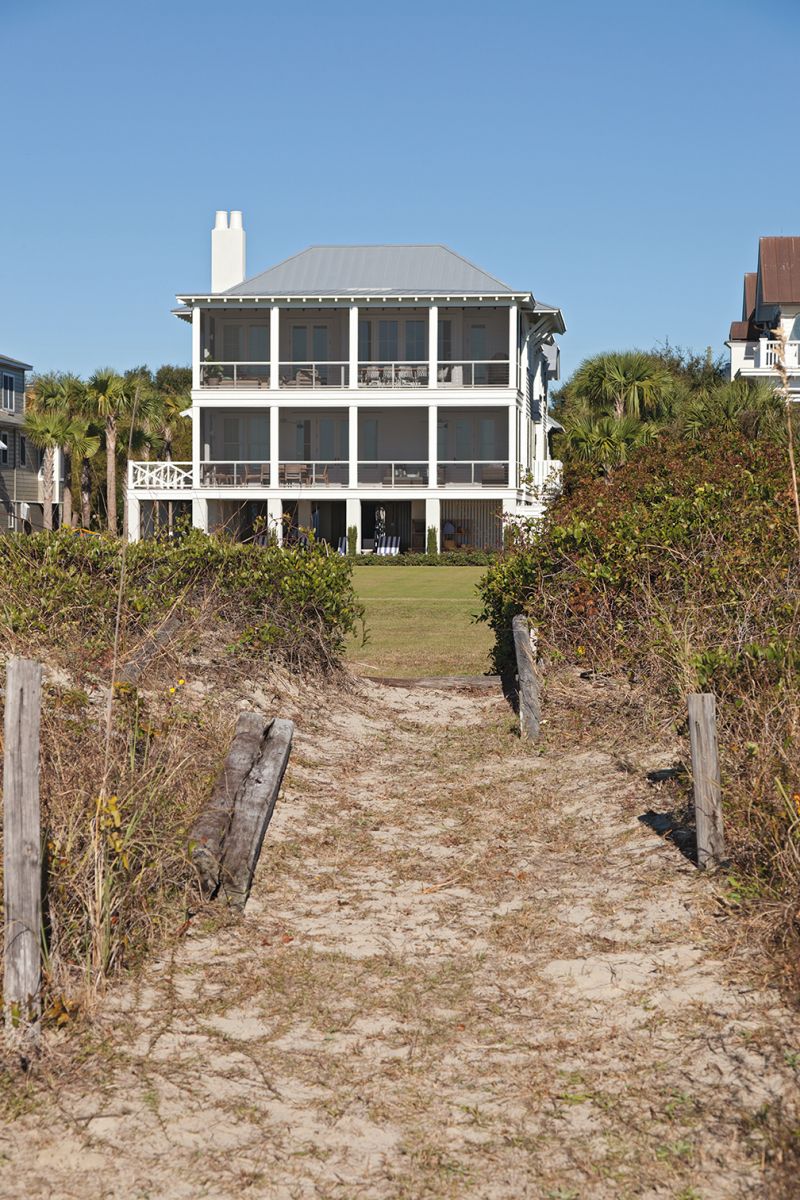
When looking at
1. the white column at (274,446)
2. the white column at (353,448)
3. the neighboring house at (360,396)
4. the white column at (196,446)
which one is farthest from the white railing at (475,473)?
the white column at (196,446)

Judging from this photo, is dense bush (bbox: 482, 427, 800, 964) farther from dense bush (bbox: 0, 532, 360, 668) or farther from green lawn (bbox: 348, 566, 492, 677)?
dense bush (bbox: 0, 532, 360, 668)

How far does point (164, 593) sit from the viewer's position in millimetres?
11297

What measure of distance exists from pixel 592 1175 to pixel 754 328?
52778 millimetres

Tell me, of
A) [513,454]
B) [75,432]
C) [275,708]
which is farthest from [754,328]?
[275,708]

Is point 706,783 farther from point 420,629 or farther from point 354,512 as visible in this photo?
point 354,512

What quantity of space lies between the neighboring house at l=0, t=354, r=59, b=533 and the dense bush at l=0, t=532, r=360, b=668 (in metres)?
41.7

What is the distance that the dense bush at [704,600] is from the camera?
20.7 feet

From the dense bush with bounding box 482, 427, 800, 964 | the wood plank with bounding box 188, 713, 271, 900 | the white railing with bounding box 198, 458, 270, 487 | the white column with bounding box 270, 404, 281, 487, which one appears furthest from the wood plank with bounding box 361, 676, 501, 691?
the white railing with bounding box 198, 458, 270, 487

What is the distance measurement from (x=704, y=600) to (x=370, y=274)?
1423 inches

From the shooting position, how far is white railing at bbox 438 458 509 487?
42.5m

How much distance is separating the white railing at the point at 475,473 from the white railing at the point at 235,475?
18.9 feet

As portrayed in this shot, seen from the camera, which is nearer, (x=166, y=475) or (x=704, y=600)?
(x=704, y=600)

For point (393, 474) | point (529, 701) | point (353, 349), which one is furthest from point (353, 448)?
point (529, 701)

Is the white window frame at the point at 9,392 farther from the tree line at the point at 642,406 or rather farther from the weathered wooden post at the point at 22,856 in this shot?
the weathered wooden post at the point at 22,856
